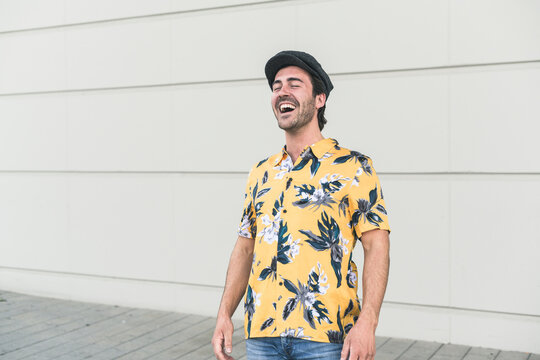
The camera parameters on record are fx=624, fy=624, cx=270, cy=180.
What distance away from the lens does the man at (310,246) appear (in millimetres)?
2287

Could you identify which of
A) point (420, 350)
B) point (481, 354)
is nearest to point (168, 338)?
point (420, 350)

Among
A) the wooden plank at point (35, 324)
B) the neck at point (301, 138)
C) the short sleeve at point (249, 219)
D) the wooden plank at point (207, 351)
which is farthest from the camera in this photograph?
the wooden plank at point (35, 324)

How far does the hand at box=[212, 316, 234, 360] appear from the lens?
2.50 m

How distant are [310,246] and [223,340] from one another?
55 cm

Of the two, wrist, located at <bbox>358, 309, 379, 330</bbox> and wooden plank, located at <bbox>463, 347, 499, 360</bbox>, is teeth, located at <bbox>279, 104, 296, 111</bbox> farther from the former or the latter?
wooden plank, located at <bbox>463, 347, 499, 360</bbox>

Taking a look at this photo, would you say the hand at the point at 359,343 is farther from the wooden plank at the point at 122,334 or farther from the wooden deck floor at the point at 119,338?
the wooden plank at the point at 122,334

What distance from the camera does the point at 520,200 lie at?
5.12 m

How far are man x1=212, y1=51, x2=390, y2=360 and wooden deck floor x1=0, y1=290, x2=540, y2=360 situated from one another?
9.33ft

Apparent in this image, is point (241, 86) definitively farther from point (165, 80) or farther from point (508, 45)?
point (508, 45)

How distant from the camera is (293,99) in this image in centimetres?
249

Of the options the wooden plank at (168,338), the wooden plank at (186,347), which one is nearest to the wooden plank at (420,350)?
the wooden plank at (186,347)

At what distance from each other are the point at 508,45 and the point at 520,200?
4.19ft

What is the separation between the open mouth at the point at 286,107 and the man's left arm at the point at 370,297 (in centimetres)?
58

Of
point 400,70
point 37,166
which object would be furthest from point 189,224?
point 400,70
